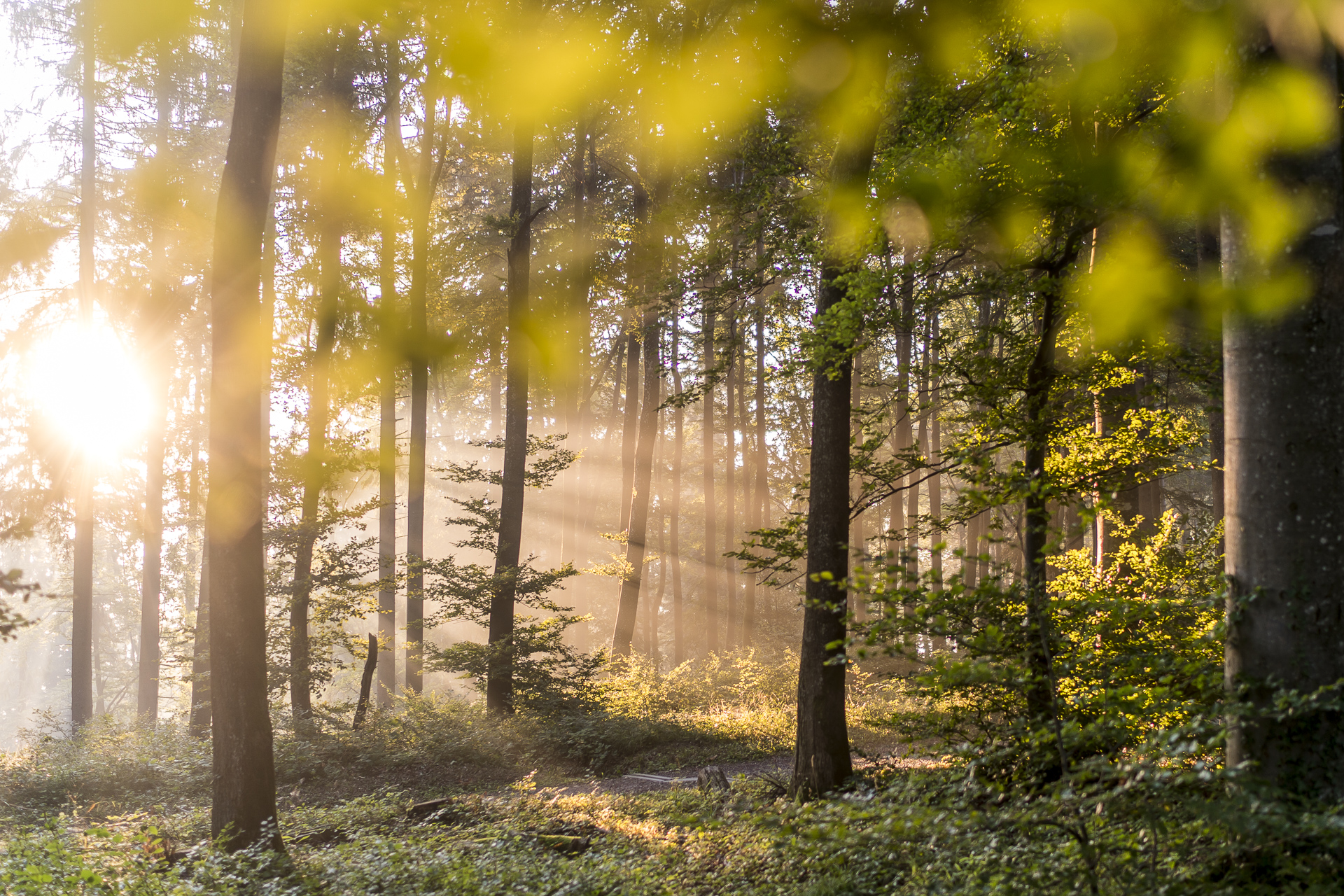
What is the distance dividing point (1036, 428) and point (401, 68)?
1591 cm

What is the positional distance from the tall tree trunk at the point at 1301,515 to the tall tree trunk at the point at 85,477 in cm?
2080

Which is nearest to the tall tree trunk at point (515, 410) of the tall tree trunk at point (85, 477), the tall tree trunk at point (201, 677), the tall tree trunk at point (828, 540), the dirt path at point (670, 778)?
the dirt path at point (670, 778)

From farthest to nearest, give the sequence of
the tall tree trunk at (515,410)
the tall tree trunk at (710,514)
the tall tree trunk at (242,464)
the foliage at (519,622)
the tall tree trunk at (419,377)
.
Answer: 1. the tall tree trunk at (710,514)
2. the tall tree trunk at (419,377)
3. the tall tree trunk at (515,410)
4. the foliage at (519,622)
5. the tall tree trunk at (242,464)

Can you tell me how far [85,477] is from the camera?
18.0 meters

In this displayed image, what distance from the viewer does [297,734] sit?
42.7ft

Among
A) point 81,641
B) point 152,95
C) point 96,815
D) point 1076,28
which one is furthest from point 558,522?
point 1076,28

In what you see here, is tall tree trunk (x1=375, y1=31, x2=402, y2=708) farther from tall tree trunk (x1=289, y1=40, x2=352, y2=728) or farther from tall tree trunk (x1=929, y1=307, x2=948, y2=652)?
tall tree trunk (x1=929, y1=307, x2=948, y2=652)

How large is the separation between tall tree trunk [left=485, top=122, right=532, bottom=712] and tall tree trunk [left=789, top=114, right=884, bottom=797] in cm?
715

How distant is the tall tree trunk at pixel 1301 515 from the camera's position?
320cm

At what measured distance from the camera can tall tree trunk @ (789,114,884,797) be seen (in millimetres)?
7602

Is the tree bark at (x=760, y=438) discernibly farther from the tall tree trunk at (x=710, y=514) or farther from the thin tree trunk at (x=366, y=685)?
the thin tree trunk at (x=366, y=685)

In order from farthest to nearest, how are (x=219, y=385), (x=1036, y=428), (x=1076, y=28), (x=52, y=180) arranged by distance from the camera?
(x=52, y=180) → (x=219, y=385) → (x=1036, y=428) → (x=1076, y=28)

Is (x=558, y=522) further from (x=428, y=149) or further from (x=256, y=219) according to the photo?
(x=256, y=219)

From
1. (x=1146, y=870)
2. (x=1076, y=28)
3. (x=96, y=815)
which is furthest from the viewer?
(x=96, y=815)
